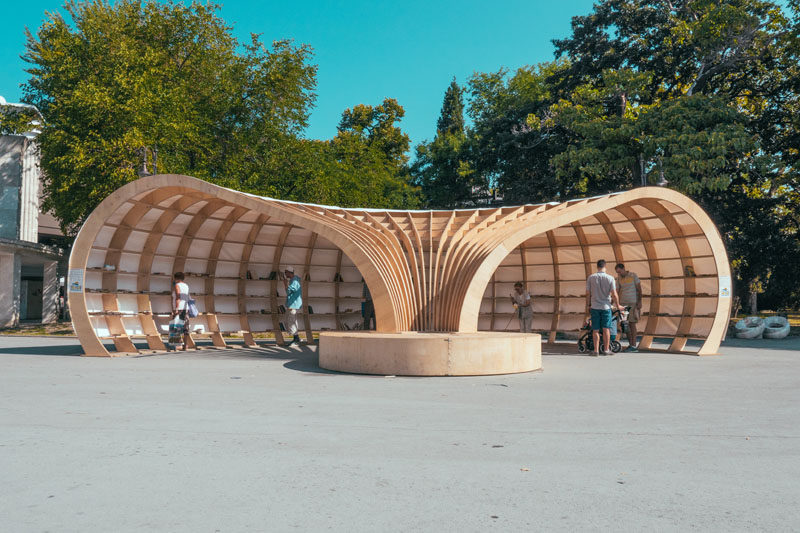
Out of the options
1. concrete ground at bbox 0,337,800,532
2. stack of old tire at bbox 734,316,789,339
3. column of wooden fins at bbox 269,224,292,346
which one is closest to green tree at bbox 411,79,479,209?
stack of old tire at bbox 734,316,789,339

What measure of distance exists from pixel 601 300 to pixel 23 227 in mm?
30617

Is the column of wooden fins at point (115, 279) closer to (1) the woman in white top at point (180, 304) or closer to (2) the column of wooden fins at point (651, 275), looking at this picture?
(1) the woman in white top at point (180, 304)

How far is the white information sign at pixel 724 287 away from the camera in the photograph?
15.6 m

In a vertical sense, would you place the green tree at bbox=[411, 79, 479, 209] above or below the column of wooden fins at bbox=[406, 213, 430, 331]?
above

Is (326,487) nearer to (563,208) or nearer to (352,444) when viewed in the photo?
(352,444)

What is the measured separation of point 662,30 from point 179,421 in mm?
27044

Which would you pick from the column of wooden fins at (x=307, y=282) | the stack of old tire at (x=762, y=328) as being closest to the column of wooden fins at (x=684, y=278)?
the stack of old tire at (x=762, y=328)

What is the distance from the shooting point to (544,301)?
63.5 feet

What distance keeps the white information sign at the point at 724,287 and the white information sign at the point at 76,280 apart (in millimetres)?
13991

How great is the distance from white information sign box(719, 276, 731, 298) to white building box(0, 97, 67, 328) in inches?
1040

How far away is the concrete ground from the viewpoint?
13.0ft

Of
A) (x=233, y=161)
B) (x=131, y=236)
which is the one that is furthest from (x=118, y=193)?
(x=233, y=161)

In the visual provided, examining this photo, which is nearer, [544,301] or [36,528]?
[36,528]

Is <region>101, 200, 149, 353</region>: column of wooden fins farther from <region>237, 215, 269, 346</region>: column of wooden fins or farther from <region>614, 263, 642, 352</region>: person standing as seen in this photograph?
<region>614, 263, 642, 352</region>: person standing
